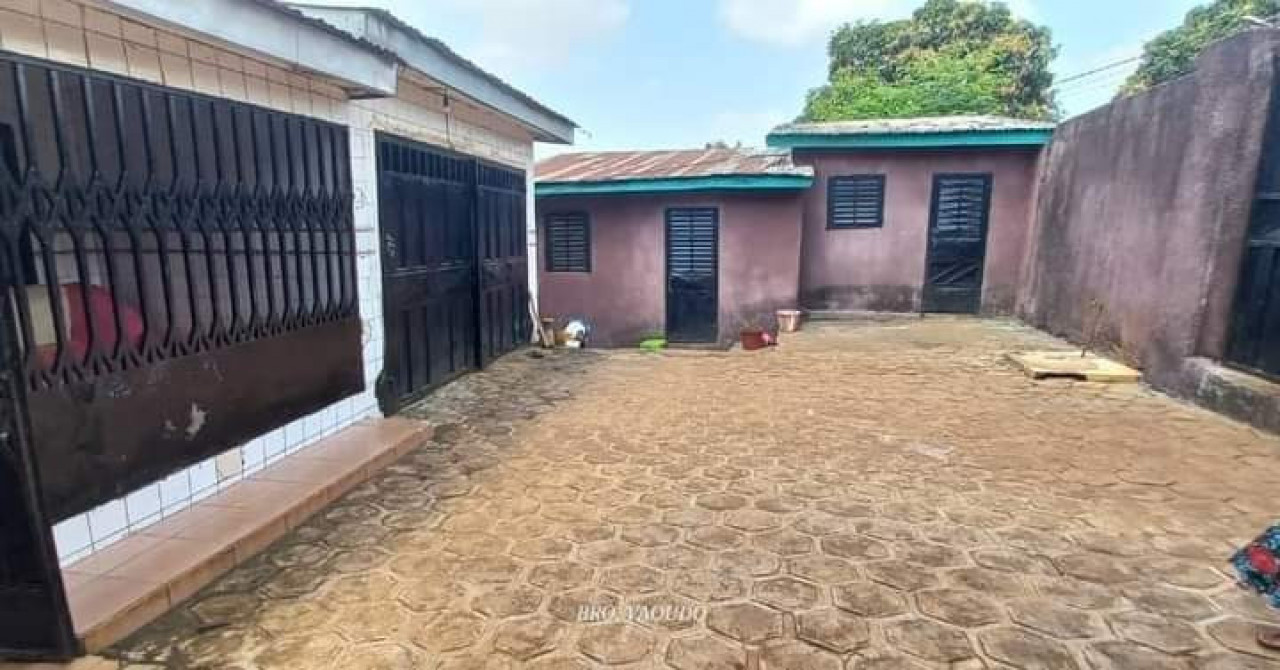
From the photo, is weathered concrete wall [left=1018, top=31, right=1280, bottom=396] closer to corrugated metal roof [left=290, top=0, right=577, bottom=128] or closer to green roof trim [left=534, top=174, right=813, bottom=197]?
green roof trim [left=534, top=174, right=813, bottom=197]

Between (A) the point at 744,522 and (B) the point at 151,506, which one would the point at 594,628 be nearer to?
(A) the point at 744,522

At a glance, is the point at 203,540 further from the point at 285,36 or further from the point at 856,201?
the point at 856,201

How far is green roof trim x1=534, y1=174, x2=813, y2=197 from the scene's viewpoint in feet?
28.2

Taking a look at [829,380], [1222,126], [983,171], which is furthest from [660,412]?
[983,171]

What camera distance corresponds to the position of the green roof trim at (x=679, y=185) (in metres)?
8.59

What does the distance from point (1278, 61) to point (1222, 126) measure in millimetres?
565

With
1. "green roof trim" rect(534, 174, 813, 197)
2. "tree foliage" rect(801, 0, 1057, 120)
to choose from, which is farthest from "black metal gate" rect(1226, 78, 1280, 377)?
"tree foliage" rect(801, 0, 1057, 120)

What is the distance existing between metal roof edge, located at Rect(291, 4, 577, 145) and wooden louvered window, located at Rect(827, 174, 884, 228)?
487 centimetres

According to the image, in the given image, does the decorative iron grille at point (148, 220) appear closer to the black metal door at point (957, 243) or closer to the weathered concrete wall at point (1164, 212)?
the weathered concrete wall at point (1164, 212)

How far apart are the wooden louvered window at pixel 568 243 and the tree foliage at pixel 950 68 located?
1135 cm

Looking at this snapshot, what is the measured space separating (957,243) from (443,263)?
7.75 meters

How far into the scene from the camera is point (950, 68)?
17.1 meters

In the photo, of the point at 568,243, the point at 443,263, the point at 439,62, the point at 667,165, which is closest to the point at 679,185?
the point at 667,165

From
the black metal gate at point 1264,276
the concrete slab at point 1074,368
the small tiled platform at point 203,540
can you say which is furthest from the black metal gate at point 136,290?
the black metal gate at point 1264,276
